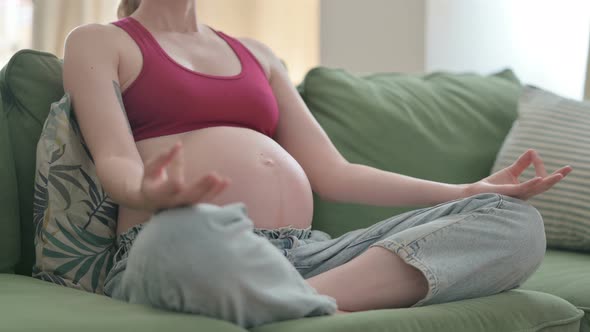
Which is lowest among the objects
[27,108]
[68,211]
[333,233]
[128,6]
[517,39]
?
[333,233]

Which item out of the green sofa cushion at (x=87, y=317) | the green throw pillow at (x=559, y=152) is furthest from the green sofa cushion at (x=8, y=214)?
the green throw pillow at (x=559, y=152)

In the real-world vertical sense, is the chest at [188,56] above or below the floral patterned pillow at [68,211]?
above

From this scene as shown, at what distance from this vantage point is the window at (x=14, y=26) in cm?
278

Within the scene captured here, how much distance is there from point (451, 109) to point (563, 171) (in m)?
0.64

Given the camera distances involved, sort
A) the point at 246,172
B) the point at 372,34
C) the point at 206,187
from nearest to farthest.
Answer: the point at 206,187
the point at 246,172
the point at 372,34

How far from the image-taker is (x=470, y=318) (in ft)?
3.69

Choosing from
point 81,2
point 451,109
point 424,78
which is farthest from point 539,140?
point 81,2

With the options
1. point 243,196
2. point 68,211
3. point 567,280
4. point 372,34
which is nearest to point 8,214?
point 68,211

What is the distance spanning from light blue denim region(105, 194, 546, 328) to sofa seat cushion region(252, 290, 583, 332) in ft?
0.09

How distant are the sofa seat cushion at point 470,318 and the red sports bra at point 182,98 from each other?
1.71 feet

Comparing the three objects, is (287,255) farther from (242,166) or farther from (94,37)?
(94,37)

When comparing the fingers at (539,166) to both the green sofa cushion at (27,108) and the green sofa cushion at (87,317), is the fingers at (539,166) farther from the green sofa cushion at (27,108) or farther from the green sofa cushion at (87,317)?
the green sofa cushion at (27,108)

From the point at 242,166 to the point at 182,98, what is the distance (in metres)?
0.16

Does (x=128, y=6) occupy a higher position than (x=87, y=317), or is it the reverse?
(x=128, y=6)
